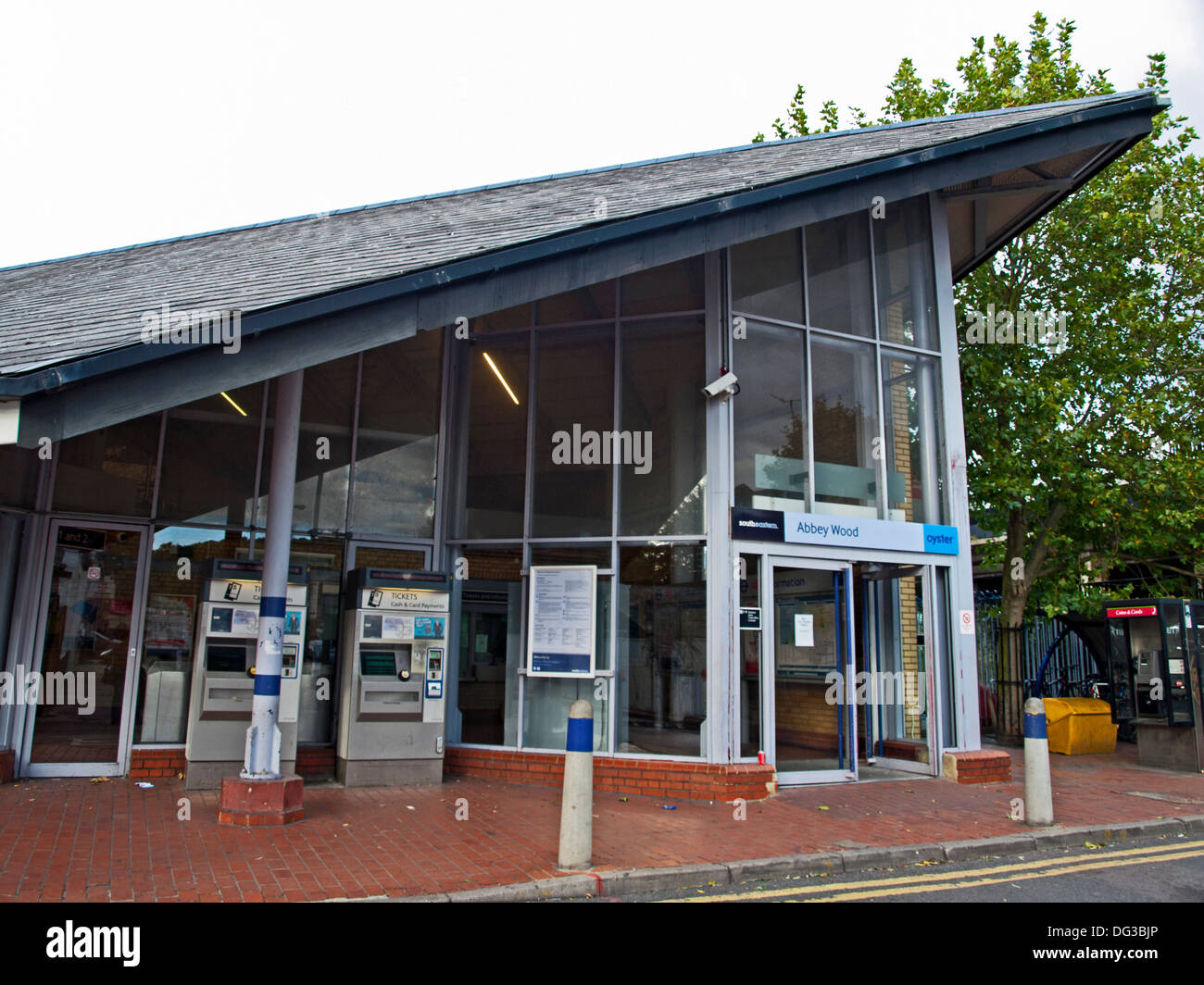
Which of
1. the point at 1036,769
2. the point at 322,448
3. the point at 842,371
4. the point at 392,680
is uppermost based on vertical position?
the point at 842,371

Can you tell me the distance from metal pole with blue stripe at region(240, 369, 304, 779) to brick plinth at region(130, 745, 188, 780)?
7.11ft

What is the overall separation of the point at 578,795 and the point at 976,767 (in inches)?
235

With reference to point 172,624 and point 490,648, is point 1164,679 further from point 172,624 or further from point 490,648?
point 172,624

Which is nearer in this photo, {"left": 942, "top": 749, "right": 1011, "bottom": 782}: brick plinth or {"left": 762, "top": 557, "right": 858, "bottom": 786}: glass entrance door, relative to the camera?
{"left": 762, "top": 557, "right": 858, "bottom": 786}: glass entrance door

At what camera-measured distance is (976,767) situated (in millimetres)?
9898

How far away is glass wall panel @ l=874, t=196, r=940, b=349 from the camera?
10.8 metres

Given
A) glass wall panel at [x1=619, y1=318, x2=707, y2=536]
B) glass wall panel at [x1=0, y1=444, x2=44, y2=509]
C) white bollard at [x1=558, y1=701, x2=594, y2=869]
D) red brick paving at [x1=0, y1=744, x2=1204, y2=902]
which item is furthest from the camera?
glass wall panel at [x1=619, y1=318, x2=707, y2=536]

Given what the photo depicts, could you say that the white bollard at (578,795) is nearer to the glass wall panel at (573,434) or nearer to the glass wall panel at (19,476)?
the glass wall panel at (573,434)

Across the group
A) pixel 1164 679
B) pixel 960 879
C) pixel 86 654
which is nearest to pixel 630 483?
pixel 960 879

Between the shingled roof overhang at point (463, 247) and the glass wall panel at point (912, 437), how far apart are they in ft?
7.53

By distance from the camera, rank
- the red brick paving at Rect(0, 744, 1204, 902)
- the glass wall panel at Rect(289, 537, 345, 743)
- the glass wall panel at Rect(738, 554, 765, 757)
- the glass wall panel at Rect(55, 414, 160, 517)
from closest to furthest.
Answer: the red brick paving at Rect(0, 744, 1204, 902), the glass wall panel at Rect(738, 554, 765, 757), the glass wall panel at Rect(55, 414, 160, 517), the glass wall panel at Rect(289, 537, 345, 743)

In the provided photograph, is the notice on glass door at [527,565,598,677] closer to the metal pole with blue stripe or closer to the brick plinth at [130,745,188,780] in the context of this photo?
the metal pole with blue stripe

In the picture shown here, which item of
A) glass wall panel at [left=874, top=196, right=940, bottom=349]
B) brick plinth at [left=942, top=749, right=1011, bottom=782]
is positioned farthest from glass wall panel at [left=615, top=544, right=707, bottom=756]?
glass wall panel at [left=874, top=196, right=940, bottom=349]
